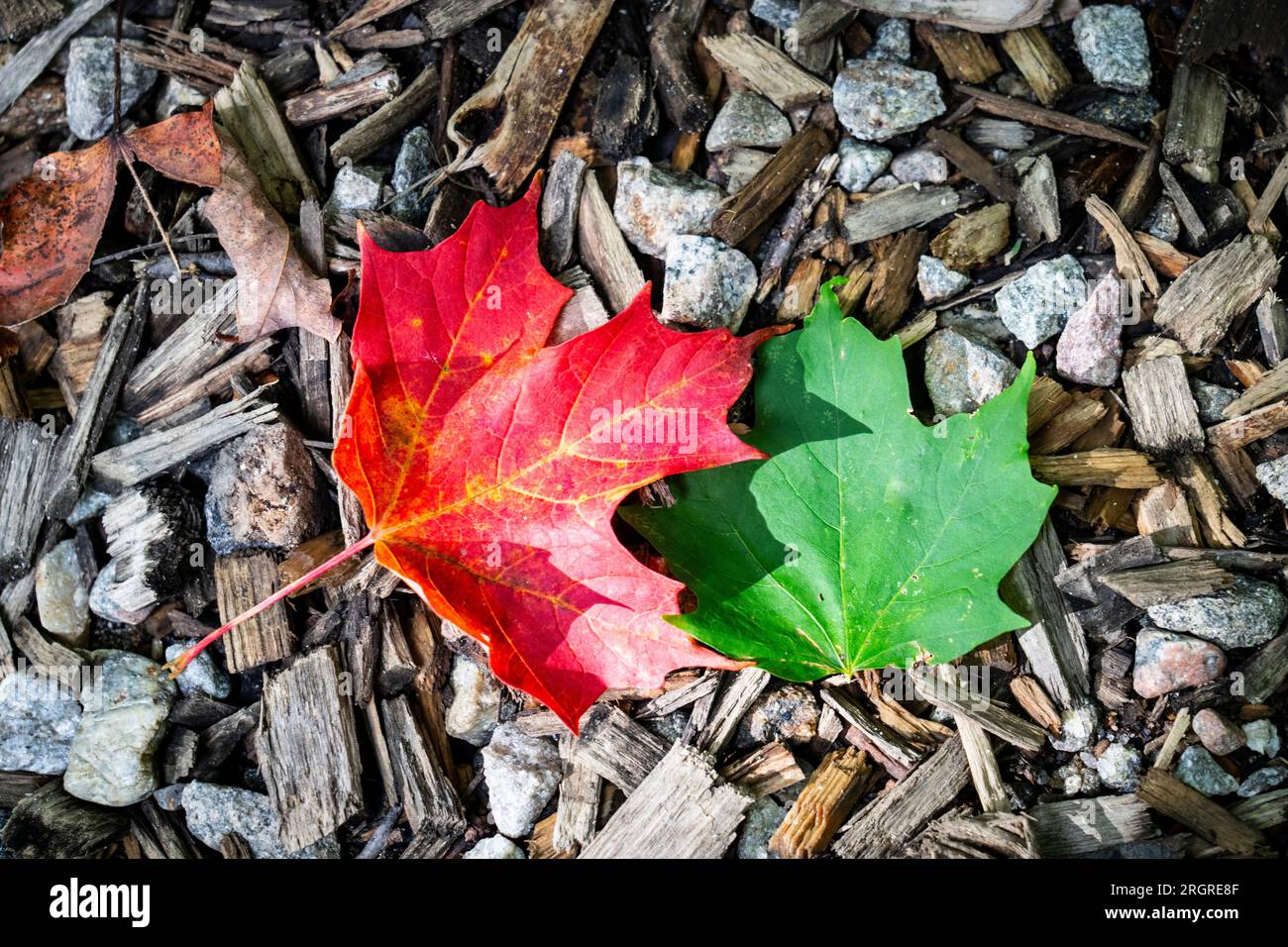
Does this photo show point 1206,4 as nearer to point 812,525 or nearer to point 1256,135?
point 1256,135

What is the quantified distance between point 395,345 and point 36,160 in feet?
4.38

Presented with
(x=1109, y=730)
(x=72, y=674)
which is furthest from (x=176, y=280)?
(x=1109, y=730)

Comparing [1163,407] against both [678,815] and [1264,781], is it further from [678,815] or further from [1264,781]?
[678,815]

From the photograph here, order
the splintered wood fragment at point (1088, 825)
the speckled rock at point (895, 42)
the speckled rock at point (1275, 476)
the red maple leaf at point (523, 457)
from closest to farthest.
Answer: the red maple leaf at point (523, 457), the splintered wood fragment at point (1088, 825), the speckled rock at point (1275, 476), the speckled rock at point (895, 42)

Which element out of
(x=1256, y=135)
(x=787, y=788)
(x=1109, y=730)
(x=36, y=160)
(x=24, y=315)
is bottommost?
(x=787, y=788)

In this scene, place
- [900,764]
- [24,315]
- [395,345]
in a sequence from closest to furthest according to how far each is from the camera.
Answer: [395,345], [900,764], [24,315]

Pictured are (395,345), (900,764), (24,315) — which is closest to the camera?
(395,345)

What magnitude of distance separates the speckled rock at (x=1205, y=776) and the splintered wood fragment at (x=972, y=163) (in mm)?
1447

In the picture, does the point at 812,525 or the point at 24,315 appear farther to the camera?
the point at 24,315

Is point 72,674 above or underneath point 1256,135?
underneath

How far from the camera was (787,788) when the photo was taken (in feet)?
7.21

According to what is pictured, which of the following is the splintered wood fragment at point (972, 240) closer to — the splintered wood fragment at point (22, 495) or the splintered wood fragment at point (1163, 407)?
the splintered wood fragment at point (1163, 407)

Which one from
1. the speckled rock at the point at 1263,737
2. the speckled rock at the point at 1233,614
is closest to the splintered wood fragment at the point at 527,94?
the speckled rock at the point at 1233,614

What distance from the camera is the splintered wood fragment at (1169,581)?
213 centimetres
